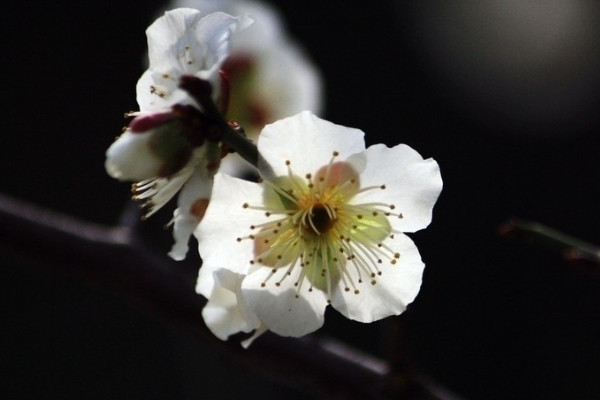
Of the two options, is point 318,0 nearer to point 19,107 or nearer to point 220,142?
point 19,107

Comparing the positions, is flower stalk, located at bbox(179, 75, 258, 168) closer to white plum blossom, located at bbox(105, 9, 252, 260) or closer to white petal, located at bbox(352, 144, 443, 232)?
Answer: white plum blossom, located at bbox(105, 9, 252, 260)

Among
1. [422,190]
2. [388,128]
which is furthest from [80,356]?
[422,190]

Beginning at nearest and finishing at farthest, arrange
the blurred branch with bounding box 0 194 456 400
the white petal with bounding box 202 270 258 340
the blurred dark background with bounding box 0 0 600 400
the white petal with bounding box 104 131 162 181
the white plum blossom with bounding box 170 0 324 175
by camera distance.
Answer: the white petal with bounding box 104 131 162 181
the white petal with bounding box 202 270 258 340
the blurred branch with bounding box 0 194 456 400
the white plum blossom with bounding box 170 0 324 175
the blurred dark background with bounding box 0 0 600 400

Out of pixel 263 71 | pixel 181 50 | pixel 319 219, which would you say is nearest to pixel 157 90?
pixel 181 50

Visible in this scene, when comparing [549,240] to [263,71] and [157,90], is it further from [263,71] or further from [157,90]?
[263,71]

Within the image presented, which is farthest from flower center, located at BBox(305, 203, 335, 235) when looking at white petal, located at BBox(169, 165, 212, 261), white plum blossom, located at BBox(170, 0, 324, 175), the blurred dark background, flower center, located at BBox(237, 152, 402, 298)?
the blurred dark background

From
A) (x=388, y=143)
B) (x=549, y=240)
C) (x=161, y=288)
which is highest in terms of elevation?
(x=549, y=240)
